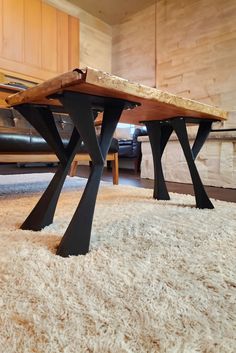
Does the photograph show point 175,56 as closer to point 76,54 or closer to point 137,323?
point 76,54

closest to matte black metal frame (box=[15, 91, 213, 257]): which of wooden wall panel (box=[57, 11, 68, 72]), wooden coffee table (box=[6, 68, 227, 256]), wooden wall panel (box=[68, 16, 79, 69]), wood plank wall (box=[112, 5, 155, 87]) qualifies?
wooden coffee table (box=[6, 68, 227, 256])

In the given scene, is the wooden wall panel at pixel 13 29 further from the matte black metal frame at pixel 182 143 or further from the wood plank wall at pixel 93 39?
the matte black metal frame at pixel 182 143

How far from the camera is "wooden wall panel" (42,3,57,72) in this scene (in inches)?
124

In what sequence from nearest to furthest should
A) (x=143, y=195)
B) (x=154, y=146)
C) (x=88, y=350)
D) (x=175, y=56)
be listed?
1. (x=88, y=350)
2. (x=154, y=146)
3. (x=143, y=195)
4. (x=175, y=56)

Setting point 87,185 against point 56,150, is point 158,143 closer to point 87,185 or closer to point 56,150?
point 56,150

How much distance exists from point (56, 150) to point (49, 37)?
9.65 feet

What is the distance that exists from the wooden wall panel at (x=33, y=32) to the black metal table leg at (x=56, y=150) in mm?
2554

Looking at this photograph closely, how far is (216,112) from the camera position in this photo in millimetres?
1178

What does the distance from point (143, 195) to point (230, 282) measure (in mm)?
1057

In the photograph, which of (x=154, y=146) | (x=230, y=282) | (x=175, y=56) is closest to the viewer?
(x=230, y=282)

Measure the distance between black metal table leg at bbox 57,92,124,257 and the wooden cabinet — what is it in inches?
105

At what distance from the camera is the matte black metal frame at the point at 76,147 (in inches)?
27.0

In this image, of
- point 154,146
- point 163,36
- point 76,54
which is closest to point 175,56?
point 163,36

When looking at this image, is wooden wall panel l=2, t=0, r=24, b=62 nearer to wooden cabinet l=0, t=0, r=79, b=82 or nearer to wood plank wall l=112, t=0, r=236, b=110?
wooden cabinet l=0, t=0, r=79, b=82
